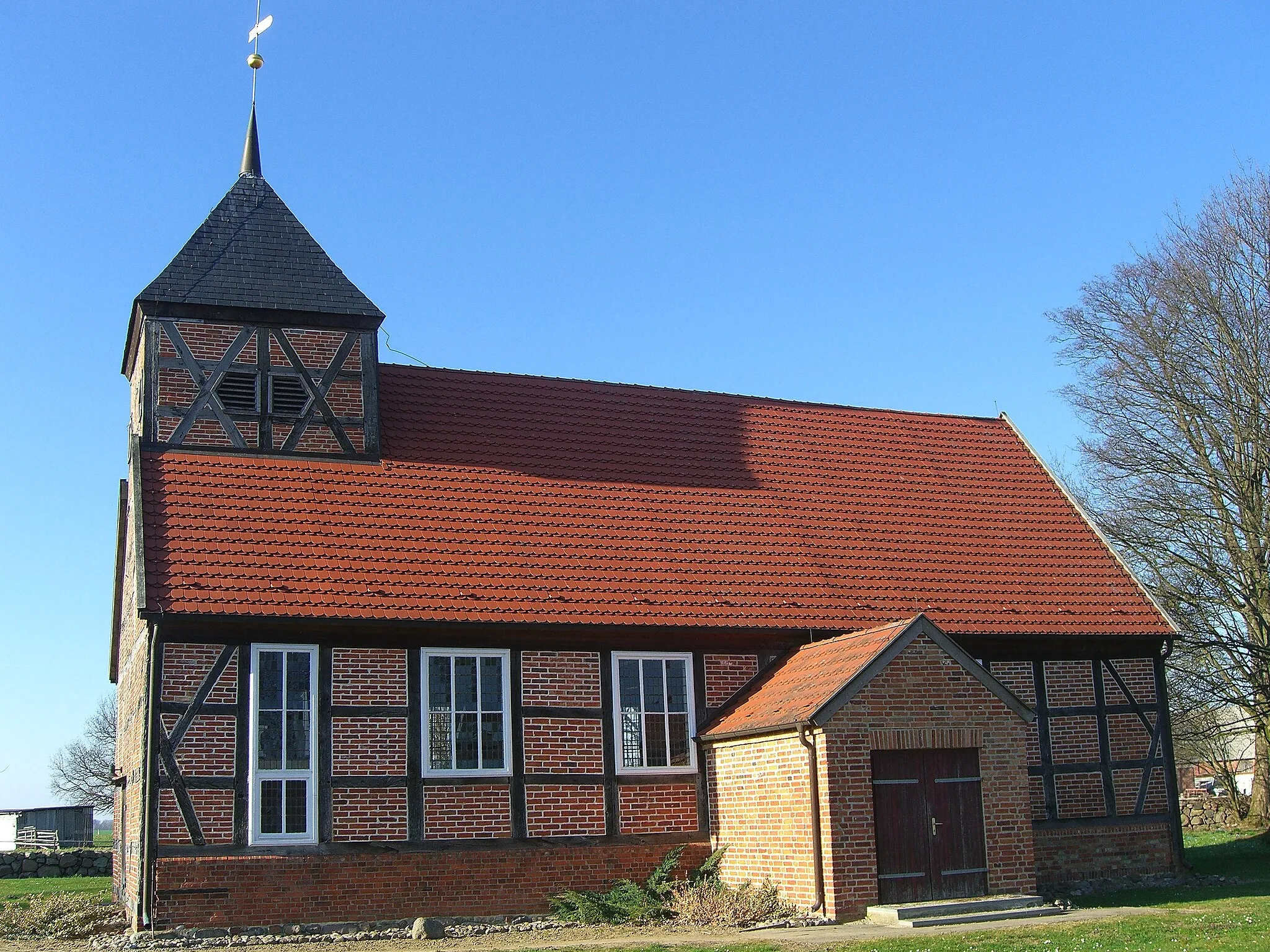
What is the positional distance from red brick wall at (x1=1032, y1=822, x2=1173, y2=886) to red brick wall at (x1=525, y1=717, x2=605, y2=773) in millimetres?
6619

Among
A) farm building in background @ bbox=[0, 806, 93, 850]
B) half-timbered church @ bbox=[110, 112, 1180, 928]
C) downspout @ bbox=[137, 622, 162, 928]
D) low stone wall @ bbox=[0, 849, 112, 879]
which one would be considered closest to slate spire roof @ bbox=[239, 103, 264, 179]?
half-timbered church @ bbox=[110, 112, 1180, 928]

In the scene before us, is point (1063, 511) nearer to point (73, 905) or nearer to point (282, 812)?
point (282, 812)

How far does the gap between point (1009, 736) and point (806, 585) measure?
3849 mm

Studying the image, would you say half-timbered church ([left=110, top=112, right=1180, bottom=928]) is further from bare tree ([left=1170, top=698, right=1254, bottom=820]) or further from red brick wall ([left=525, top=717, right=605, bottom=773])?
bare tree ([left=1170, top=698, right=1254, bottom=820])

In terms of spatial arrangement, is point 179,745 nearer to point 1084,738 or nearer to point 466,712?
point 466,712

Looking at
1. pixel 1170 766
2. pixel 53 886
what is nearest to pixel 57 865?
pixel 53 886

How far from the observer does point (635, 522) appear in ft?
62.7

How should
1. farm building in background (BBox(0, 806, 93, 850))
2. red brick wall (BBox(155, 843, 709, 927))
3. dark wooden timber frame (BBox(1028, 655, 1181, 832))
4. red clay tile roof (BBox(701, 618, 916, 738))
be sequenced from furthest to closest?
farm building in background (BBox(0, 806, 93, 850)), dark wooden timber frame (BBox(1028, 655, 1181, 832)), red clay tile roof (BBox(701, 618, 916, 738)), red brick wall (BBox(155, 843, 709, 927))

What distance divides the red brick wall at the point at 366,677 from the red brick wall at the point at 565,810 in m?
2.09

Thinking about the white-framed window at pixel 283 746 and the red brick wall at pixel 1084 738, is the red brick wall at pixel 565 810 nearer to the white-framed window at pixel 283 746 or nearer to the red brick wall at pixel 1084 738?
the white-framed window at pixel 283 746

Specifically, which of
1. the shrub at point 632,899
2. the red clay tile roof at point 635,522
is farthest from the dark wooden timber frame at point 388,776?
the red clay tile roof at point 635,522

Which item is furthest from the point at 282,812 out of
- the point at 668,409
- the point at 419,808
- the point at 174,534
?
the point at 668,409

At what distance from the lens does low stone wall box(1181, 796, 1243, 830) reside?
33125 mm

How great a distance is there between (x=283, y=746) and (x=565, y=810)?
3574mm
